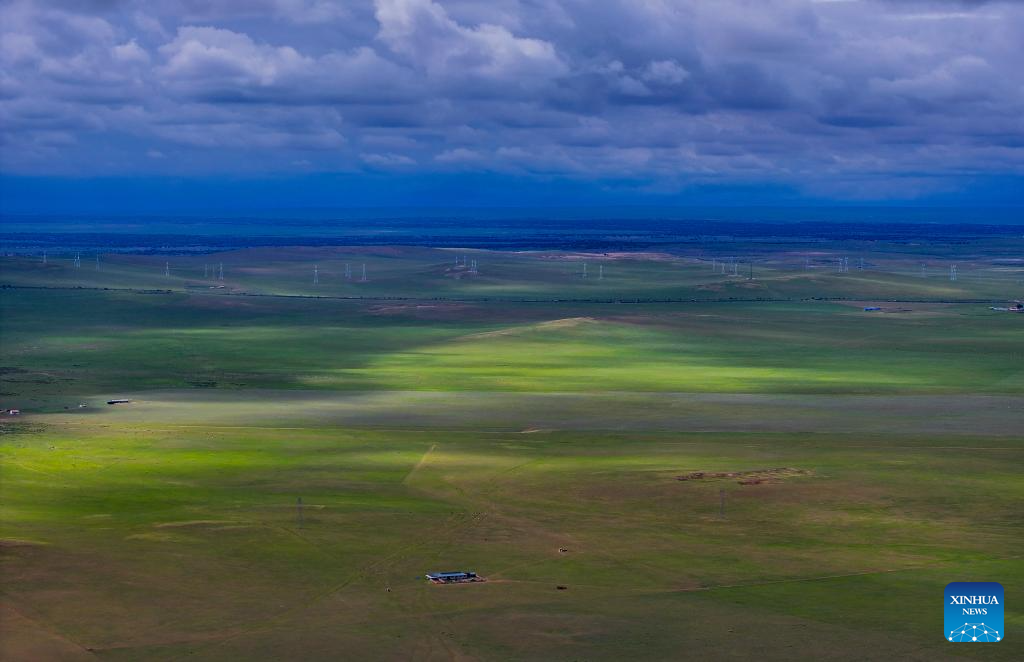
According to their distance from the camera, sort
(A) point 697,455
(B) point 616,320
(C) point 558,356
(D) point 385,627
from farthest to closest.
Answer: (B) point 616,320, (C) point 558,356, (A) point 697,455, (D) point 385,627

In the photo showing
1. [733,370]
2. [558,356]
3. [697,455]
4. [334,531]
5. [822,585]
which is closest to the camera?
[822,585]

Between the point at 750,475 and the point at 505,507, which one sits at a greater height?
the point at 750,475

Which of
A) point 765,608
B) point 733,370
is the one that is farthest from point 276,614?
point 733,370

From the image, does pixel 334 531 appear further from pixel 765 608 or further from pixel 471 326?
pixel 471 326

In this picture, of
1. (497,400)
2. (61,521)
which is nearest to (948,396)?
(497,400)

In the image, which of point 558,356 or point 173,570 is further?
point 558,356

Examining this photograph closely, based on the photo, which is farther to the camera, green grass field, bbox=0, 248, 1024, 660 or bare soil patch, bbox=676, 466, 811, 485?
bare soil patch, bbox=676, 466, 811, 485

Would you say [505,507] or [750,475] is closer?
[505,507]

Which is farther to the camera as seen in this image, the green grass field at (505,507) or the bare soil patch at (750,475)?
the bare soil patch at (750,475)
